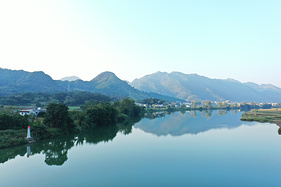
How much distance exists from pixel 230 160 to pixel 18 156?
78.0ft

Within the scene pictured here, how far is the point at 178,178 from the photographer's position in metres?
14.5

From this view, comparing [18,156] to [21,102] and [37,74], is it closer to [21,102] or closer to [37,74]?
[21,102]

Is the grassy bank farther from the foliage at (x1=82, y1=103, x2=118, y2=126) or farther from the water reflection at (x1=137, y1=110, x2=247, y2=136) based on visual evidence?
the water reflection at (x1=137, y1=110, x2=247, y2=136)

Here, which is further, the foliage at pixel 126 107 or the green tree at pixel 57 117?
the foliage at pixel 126 107

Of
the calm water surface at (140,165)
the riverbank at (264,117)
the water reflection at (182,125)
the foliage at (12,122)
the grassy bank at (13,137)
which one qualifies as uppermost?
the foliage at (12,122)

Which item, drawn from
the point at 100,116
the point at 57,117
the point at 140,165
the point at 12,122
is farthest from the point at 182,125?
the point at 12,122

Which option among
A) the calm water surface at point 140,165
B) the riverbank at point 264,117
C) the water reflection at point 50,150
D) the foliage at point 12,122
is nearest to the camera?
the calm water surface at point 140,165

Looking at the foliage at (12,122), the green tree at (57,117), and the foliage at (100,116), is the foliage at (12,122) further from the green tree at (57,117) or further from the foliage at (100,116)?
the foliage at (100,116)

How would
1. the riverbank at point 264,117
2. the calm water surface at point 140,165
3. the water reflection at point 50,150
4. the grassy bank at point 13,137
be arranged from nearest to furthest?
1. the calm water surface at point 140,165
2. the water reflection at point 50,150
3. the grassy bank at point 13,137
4. the riverbank at point 264,117

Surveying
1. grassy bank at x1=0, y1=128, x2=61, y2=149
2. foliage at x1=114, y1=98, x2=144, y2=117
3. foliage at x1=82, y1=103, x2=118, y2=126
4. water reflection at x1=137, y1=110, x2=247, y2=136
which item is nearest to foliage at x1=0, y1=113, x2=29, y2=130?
grassy bank at x1=0, y1=128, x2=61, y2=149

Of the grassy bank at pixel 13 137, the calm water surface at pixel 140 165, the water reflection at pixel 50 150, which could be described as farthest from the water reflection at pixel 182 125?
the grassy bank at pixel 13 137

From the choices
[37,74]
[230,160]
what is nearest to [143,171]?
[230,160]

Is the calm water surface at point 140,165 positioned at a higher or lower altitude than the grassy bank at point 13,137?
lower

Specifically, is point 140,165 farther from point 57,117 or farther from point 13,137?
point 57,117
